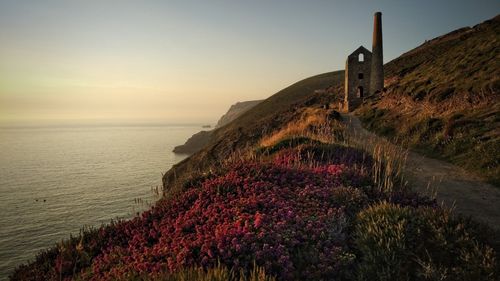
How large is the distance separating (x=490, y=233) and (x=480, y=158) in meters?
8.74

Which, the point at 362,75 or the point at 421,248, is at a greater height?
the point at 362,75

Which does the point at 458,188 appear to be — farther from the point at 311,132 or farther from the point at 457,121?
the point at 311,132

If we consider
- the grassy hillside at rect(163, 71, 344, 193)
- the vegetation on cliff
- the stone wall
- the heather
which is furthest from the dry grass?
the stone wall

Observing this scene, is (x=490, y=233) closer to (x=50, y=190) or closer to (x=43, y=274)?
(x=43, y=274)

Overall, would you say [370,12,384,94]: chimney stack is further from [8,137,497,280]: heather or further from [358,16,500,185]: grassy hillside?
[8,137,497,280]: heather

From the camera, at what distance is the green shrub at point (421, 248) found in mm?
4059

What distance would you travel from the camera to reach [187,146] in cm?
13450

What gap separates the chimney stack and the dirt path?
1451 inches

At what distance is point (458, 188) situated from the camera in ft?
31.4

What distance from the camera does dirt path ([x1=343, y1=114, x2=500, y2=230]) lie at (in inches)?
295

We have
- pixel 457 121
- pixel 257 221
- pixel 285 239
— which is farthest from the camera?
pixel 457 121

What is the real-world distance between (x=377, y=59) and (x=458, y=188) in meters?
43.8

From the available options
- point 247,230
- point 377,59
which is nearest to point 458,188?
point 247,230

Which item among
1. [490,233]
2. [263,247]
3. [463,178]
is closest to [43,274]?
[263,247]
